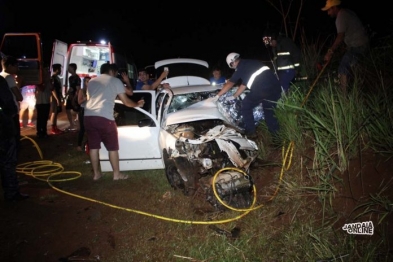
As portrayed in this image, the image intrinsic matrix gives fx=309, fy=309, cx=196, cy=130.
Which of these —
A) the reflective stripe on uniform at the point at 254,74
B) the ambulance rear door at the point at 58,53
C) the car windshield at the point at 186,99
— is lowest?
A: the car windshield at the point at 186,99

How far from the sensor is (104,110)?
510 cm

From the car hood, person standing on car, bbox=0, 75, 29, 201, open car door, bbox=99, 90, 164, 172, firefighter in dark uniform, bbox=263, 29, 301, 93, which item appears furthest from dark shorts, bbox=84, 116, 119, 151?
firefighter in dark uniform, bbox=263, 29, 301, 93

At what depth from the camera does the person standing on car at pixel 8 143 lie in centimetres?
436

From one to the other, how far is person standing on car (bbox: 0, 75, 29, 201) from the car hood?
228cm

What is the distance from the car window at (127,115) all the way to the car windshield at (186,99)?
517 mm

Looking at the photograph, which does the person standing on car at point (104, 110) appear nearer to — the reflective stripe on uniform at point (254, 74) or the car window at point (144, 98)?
the car window at point (144, 98)

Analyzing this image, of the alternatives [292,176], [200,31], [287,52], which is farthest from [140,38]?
[292,176]

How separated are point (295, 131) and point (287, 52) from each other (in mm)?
2231

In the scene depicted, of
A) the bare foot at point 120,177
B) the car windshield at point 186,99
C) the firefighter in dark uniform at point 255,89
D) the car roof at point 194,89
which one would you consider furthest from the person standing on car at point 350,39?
the bare foot at point 120,177

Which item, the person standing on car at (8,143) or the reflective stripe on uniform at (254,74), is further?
the reflective stripe on uniform at (254,74)

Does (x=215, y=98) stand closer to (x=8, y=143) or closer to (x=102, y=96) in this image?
(x=102, y=96)

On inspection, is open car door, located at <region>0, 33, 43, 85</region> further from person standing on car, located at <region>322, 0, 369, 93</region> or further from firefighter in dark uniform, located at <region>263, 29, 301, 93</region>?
person standing on car, located at <region>322, 0, 369, 93</region>

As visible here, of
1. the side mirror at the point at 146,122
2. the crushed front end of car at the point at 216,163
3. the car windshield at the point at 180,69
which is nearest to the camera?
the crushed front end of car at the point at 216,163

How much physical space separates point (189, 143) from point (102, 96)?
68.3 inches
